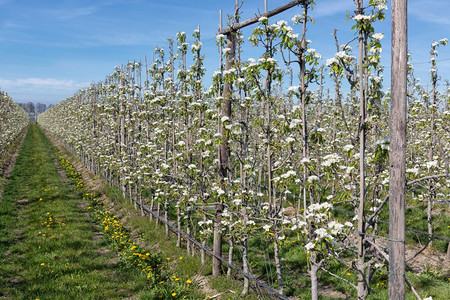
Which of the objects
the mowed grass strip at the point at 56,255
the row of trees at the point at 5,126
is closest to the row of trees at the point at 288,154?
the mowed grass strip at the point at 56,255

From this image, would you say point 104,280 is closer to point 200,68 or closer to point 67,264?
point 67,264

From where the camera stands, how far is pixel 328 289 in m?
8.39

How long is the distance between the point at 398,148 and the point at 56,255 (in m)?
9.11

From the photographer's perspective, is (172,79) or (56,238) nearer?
(56,238)

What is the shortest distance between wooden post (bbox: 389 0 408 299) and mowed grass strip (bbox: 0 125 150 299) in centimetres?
581

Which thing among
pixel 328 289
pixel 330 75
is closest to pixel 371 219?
pixel 330 75

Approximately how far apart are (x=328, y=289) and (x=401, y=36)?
6.82m

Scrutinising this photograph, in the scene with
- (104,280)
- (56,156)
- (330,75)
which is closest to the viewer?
(330,75)

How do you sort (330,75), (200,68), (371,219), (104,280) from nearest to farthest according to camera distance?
(371,219)
(330,75)
(104,280)
(200,68)

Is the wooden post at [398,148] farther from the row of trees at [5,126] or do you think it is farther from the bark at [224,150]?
the row of trees at [5,126]

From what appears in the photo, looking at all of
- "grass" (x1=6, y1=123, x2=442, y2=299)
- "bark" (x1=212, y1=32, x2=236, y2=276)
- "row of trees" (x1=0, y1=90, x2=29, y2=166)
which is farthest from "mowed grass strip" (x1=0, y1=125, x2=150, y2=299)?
"row of trees" (x1=0, y1=90, x2=29, y2=166)

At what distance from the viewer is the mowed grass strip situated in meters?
7.50

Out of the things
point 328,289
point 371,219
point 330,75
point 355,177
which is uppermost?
point 330,75

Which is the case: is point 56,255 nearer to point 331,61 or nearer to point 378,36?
point 331,61
